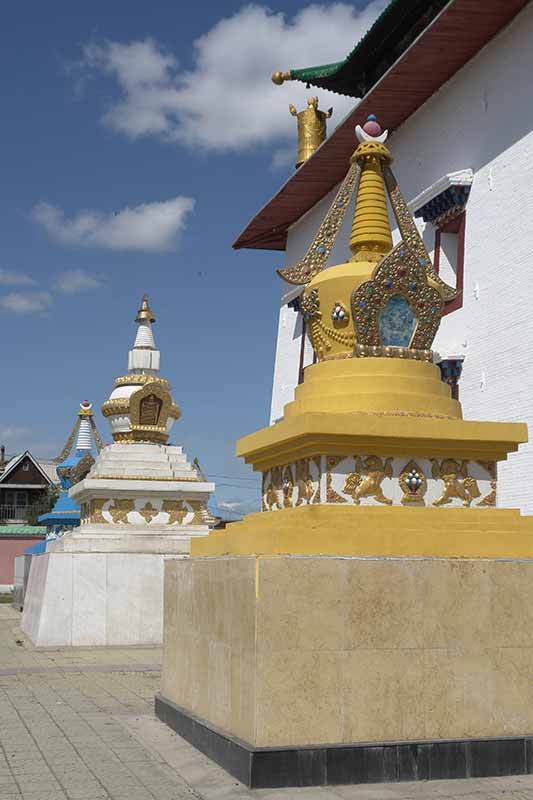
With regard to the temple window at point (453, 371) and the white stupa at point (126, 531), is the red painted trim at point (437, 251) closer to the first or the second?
the temple window at point (453, 371)

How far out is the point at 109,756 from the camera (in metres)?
6.84

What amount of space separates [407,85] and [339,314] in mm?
10688

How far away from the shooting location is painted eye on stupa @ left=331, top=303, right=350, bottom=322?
24.5 feet

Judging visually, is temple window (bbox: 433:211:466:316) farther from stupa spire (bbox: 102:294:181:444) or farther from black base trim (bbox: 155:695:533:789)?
black base trim (bbox: 155:695:533:789)

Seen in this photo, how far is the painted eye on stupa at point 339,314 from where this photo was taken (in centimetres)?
747

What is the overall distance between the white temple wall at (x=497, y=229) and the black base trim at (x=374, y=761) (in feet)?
22.2

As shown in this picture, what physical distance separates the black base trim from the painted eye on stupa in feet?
10.0

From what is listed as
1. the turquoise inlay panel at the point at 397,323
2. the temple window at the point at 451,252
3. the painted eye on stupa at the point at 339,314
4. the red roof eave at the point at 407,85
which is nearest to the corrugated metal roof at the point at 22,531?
the red roof eave at the point at 407,85

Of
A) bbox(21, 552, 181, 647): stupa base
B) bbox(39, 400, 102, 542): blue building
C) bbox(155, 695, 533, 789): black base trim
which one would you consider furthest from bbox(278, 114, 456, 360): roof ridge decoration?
bbox(39, 400, 102, 542): blue building

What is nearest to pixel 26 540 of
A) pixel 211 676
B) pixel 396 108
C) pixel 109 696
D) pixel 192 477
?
pixel 192 477

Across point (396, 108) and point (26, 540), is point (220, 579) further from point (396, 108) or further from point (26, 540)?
point (26, 540)

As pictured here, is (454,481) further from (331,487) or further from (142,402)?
(142,402)

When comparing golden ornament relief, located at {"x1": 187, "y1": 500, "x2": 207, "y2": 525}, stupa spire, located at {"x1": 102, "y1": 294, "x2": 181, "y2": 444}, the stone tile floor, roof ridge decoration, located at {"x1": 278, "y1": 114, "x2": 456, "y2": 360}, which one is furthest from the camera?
stupa spire, located at {"x1": 102, "y1": 294, "x2": 181, "y2": 444}

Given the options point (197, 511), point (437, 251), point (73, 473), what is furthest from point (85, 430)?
point (437, 251)
